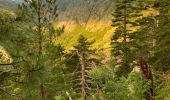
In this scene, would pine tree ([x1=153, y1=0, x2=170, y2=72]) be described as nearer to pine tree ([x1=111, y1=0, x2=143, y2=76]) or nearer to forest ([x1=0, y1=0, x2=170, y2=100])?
forest ([x1=0, y1=0, x2=170, y2=100])

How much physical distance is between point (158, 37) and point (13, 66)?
28619mm

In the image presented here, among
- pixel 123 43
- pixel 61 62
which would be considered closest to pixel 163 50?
pixel 123 43

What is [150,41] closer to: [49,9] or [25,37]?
[49,9]

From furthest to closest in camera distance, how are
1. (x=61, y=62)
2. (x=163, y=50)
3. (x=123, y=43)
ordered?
1. (x=123, y=43)
2. (x=163, y=50)
3. (x=61, y=62)

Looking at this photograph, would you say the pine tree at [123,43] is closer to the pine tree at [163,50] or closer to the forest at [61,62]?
the forest at [61,62]

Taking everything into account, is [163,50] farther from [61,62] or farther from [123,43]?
[61,62]

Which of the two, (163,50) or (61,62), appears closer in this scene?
(61,62)

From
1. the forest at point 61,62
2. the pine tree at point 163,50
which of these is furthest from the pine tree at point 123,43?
the pine tree at point 163,50

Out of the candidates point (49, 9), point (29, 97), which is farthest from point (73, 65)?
point (29, 97)

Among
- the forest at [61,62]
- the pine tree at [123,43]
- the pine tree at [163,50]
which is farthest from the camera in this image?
the pine tree at [123,43]

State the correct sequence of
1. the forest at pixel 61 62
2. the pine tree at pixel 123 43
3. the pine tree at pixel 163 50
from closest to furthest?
the forest at pixel 61 62 → the pine tree at pixel 163 50 → the pine tree at pixel 123 43

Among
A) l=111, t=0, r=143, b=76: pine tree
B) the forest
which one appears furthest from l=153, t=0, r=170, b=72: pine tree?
l=111, t=0, r=143, b=76: pine tree

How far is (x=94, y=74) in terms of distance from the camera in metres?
19.3

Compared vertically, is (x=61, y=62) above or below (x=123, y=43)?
below
